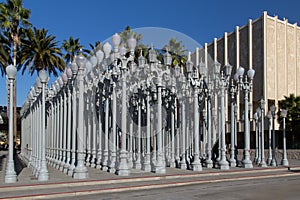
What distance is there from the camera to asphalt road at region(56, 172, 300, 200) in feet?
37.0

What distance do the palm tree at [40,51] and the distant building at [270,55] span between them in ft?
57.9

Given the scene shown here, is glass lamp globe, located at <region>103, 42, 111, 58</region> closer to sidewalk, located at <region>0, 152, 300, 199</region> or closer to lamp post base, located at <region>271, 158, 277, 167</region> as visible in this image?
sidewalk, located at <region>0, 152, 300, 199</region>

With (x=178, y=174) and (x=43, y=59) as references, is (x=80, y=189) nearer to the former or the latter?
(x=178, y=174)

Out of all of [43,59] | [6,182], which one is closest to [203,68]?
[6,182]

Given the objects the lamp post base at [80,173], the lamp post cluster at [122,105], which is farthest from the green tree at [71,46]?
the lamp post base at [80,173]

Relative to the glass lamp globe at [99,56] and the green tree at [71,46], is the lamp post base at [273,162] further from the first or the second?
the green tree at [71,46]

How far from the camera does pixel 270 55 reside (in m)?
49.6

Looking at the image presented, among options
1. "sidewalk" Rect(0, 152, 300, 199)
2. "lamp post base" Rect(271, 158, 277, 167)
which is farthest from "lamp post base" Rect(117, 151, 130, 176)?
"lamp post base" Rect(271, 158, 277, 167)

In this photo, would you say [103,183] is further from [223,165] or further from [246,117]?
[246,117]

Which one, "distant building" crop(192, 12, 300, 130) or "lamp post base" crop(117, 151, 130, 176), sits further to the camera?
"distant building" crop(192, 12, 300, 130)

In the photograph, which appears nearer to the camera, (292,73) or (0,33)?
(0,33)

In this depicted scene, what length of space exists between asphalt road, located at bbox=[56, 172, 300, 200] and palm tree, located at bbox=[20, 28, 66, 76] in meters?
29.2

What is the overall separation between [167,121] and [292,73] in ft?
105

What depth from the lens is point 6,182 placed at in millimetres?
13969
